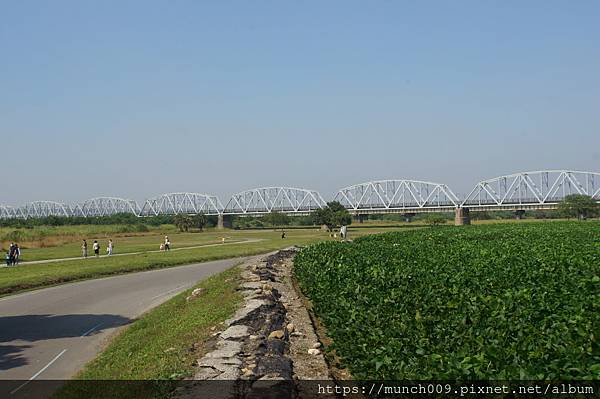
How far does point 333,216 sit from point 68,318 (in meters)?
92.8

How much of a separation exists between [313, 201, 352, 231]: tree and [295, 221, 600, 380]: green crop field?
9595cm

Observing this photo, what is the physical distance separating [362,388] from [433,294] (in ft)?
9.54

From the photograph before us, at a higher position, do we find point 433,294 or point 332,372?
point 433,294

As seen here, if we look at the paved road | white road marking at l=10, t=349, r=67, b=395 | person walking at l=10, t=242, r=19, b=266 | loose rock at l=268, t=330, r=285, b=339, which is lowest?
white road marking at l=10, t=349, r=67, b=395

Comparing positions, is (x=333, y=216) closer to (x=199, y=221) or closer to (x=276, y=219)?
(x=199, y=221)

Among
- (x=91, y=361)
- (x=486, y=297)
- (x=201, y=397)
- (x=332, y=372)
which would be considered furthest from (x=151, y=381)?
(x=486, y=297)

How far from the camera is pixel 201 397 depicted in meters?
9.05

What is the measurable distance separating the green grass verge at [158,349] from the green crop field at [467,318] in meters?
3.06

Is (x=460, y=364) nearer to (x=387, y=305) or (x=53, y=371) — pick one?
(x=387, y=305)

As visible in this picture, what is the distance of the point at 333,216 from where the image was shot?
11412cm

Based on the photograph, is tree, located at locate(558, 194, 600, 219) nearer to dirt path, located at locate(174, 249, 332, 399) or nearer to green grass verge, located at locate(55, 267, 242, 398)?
green grass verge, located at locate(55, 267, 242, 398)

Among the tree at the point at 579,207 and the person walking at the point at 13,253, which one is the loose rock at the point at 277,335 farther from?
the tree at the point at 579,207

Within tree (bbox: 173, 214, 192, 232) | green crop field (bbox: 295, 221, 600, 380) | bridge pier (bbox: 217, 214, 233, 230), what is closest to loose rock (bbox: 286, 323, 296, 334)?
green crop field (bbox: 295, 221, 600, 380)

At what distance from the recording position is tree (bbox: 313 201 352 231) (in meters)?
113
